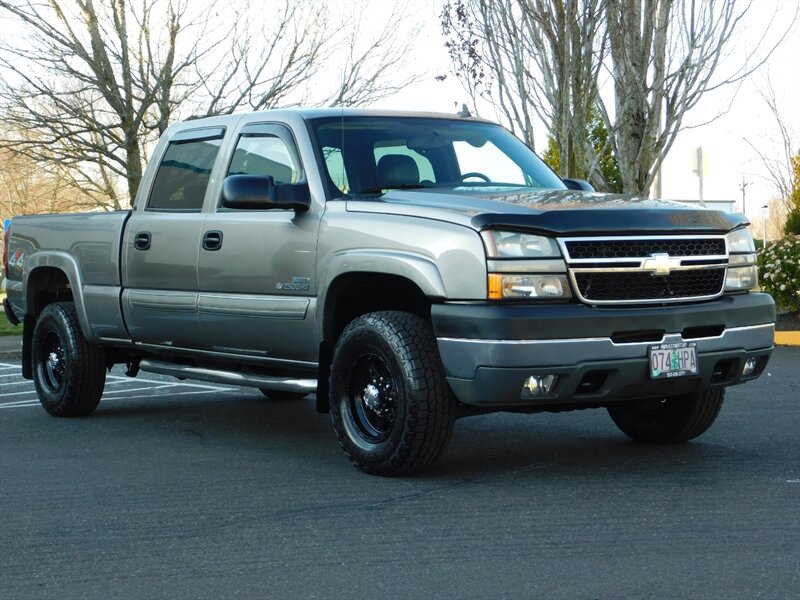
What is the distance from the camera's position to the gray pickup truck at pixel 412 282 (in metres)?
5.91

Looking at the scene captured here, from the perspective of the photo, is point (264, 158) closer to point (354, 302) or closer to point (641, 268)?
point (354, 302)

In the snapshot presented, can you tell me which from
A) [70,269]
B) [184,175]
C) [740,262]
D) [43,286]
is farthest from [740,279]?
[43,286]

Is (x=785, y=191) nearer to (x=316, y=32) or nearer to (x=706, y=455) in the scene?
(x=316, y=32)

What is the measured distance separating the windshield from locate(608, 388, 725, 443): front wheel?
4.54ft

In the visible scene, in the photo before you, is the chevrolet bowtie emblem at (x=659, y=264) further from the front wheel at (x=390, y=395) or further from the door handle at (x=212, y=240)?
the door handle at (x=212, y=240)

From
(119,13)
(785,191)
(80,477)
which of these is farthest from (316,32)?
(785,191)

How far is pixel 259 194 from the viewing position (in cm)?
673

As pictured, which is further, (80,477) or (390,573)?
(80,477)

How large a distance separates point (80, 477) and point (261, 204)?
1.72 metres

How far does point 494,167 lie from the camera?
7594 mm

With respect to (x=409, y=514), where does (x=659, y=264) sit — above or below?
above

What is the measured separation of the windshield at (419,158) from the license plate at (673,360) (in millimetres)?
1447

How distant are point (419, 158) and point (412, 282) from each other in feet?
3.87

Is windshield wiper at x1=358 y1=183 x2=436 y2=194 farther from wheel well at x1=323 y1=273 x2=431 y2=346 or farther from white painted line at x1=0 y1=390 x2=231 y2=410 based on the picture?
white painted line at x1=0 y1=390 x2=231 y2=410
